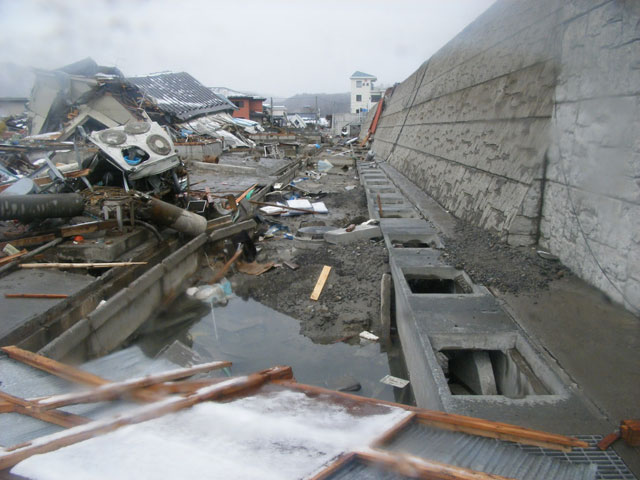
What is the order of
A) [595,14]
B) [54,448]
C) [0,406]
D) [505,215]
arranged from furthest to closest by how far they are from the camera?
[505,215]
[595,14]
[0,406]
[54,448]

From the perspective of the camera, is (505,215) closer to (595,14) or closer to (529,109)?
(529,109)

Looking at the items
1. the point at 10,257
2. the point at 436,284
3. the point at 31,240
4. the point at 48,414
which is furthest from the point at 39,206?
the point at 436,284

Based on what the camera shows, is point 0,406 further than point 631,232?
No

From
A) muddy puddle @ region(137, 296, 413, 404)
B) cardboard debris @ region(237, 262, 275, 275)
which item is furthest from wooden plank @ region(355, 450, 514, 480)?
cardboard debris @ region(237, 262, 275, 275)

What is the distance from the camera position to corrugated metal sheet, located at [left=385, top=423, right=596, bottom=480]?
171cm

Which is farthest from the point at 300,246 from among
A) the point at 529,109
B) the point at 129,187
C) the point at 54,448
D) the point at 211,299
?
the point at 54,448

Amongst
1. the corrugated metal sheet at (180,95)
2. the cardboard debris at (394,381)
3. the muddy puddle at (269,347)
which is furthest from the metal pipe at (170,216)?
the corrugated metal sheet at (180,95)

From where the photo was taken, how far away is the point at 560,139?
16.6 feet

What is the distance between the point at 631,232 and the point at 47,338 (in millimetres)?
6076

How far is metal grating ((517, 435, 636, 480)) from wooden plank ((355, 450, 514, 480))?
2.23ft

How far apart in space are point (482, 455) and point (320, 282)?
5.07 m

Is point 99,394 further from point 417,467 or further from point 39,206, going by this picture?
point 39,206

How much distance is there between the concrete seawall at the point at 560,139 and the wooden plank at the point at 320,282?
278 cm

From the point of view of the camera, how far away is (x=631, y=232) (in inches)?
147
